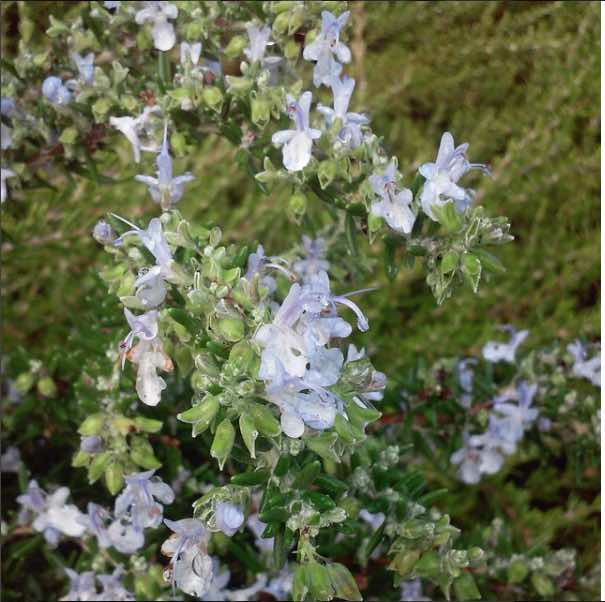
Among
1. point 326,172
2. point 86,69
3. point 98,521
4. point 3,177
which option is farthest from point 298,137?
point 98,521

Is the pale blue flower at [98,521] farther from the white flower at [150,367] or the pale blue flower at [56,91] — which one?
the pale blue flower at [56,91]

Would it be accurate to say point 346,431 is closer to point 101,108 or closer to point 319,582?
point 319,582

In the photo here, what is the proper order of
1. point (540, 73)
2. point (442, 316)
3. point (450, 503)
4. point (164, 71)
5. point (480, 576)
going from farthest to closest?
point (540, 73)
point (442, 316)
point (450, 503)
point (480, 576)
point (164, 71)

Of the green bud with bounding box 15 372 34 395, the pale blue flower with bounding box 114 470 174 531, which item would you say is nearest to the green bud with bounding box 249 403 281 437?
the pale blue flower with bounding box 114 470 174 531

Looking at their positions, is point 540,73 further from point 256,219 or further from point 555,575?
point 555,575

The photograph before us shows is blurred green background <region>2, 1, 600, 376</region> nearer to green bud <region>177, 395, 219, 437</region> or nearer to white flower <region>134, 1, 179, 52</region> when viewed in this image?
white flower <region>134, 1, 179, 52</region>

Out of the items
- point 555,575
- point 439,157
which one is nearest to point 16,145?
point 439,157

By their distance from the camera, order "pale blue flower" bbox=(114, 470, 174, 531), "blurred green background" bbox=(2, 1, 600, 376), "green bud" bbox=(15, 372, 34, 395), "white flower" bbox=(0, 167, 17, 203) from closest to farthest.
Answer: "pale blue flower" bbox=(114, 470, 174, 531) → "white flower" bbox=(0, 167, 17, 203) → "green bud" bbox=(15, 372, 34, 395) → "blurred green background" bbox=(2, 1, 600, 376)
